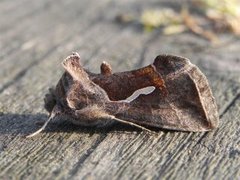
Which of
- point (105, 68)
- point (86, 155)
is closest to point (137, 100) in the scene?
point (105, 68)

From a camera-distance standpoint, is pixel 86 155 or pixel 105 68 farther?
pixel 105 68

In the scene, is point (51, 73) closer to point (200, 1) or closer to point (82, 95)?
point (82, 95)

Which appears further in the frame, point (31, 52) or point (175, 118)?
point (31, 52)

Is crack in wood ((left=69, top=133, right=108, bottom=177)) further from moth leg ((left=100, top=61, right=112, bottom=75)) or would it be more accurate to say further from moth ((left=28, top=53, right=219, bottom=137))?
moth leg ((left=100, top=61, right=112, bottom=75))

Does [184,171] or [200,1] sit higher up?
[184,171]

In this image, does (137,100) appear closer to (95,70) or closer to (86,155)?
(86,155)

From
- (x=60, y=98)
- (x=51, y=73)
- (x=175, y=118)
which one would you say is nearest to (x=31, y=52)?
(x=51, y=73)
